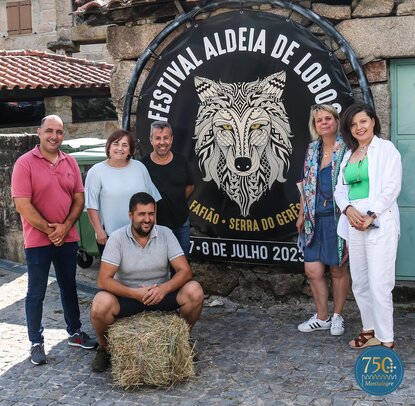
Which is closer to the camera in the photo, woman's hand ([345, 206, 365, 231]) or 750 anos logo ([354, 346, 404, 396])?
750 anos logo ([354, 346, 404, 396])

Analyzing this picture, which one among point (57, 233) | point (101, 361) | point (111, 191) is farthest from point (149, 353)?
point (111, 191)

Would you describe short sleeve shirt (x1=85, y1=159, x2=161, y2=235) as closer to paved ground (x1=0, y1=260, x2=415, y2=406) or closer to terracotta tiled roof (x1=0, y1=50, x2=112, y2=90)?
paved ground (x1=0, y1=260, x2=415, y2=406)

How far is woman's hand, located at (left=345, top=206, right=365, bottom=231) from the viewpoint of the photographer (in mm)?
4875

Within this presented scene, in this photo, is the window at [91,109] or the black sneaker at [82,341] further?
the window at [91,109]

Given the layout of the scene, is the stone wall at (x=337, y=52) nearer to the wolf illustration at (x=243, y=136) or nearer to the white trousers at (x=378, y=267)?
the wolf illustration at (x=243, y=136)

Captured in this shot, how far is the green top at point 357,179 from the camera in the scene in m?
4.93

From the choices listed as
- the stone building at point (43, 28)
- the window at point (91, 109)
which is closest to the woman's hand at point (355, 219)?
the window at point (91, 109)

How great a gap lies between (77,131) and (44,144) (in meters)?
12.8

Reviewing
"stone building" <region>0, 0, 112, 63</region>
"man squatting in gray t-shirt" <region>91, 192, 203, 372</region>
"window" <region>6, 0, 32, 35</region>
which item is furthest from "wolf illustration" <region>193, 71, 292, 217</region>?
"window" <region>6, 0, 32, 35</region>

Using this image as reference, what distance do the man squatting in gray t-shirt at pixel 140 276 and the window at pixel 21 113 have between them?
492 inches

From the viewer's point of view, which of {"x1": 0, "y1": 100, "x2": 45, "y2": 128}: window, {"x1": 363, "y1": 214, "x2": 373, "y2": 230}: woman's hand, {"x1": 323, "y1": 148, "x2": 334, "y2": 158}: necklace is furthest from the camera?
{"x1": 0, "y1": 100, "x2": 45, "y2": 128}: window

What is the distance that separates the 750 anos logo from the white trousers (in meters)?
0.29

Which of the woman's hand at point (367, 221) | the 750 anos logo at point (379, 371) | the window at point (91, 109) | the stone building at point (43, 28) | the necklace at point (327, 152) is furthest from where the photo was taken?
the stone building at point (43, 28)

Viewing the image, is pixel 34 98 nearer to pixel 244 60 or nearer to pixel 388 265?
pixel 244 60
